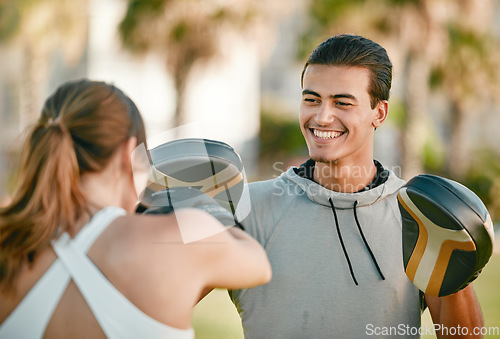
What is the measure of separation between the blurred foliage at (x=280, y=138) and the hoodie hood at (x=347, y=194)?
16924 mm

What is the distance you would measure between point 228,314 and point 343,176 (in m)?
4.32

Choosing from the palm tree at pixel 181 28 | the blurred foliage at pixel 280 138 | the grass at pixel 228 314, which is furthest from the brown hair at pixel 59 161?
the blurred foliage at pixel 280 138

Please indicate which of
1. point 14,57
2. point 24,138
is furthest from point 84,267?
point 14,57

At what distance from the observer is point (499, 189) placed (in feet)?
38.6

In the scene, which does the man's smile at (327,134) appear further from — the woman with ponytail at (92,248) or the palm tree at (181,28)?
the palm tree at (181,28)

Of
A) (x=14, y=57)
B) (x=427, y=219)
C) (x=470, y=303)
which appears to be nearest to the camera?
(x=427, y=219)

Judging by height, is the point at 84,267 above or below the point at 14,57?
above

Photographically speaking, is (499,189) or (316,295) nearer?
(316,295)

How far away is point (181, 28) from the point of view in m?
11.7

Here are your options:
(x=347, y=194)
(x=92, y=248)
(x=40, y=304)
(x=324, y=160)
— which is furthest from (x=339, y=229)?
(x=40, y=304)

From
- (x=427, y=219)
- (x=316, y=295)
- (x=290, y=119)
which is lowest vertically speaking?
(x=290, y=119)

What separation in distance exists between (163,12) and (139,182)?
10369mm

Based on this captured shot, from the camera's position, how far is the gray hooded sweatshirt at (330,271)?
2.19 meters

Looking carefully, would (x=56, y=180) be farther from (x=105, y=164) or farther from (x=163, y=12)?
(x=163, y=12)
